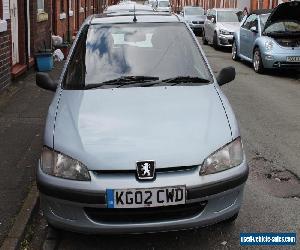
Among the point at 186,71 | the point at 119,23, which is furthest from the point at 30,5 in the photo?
the point at 186,71

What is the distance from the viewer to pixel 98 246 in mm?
4176

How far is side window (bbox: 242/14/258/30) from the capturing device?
14830 mm

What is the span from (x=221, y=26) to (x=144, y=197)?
17.5 m

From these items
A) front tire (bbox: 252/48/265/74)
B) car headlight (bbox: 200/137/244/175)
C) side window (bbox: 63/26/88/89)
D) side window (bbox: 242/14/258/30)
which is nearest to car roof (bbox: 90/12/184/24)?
side window (bbox: 63/26/88/89)

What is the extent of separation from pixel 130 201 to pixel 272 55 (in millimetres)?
10443

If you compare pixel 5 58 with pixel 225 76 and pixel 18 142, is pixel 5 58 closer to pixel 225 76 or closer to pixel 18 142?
pixel 18 142

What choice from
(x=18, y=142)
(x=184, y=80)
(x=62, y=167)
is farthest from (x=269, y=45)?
(x=62, y=167)

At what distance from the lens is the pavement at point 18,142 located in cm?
486

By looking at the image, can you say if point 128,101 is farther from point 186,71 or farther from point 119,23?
point 119,23

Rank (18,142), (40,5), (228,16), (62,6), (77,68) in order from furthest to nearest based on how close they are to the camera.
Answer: (228,16), (62,6), (40,5), (18,142), (77,68)

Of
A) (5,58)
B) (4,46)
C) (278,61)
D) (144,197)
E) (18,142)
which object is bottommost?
(18,142)

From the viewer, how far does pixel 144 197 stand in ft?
11.8

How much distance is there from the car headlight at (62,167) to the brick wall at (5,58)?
250 inches

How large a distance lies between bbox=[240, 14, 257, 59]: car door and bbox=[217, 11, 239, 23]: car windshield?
222 inches
